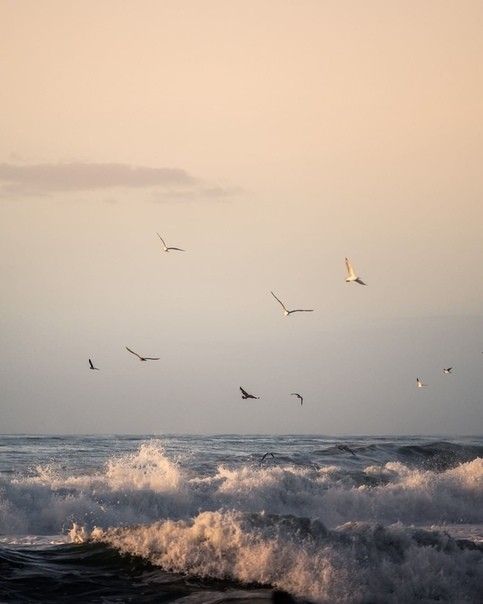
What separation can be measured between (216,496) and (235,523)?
13.3 metres

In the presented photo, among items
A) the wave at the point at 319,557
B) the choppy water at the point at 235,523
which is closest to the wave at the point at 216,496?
the choppy water at the point at 235,523

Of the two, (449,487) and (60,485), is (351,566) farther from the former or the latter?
(449,487)

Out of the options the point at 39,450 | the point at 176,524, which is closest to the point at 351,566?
the point at 176,524

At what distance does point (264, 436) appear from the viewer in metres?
60.5

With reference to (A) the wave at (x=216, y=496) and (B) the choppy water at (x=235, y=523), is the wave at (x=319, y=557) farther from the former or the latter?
(A) the wave at (x=216, y=496)

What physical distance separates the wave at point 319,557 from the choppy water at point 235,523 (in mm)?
29

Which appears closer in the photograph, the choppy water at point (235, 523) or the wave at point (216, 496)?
the choppy water at point (235, 523)

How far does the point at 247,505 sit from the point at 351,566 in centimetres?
1460

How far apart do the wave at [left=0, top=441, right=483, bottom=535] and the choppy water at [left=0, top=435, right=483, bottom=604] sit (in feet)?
0.22

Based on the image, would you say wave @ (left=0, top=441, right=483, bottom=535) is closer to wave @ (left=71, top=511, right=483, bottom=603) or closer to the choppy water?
the choppy water

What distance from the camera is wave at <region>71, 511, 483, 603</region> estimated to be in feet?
52.8

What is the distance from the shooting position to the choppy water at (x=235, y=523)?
53.9ft

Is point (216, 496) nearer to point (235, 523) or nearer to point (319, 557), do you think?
point (235, 523)

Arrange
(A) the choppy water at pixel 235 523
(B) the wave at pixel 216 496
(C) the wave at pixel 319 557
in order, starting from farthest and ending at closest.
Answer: (B) the wave at pixel 216 496 → (A) the choppy water at pixel 235 523 → (C) the wave at pixel 319 557
